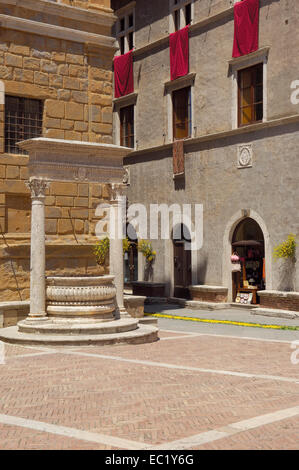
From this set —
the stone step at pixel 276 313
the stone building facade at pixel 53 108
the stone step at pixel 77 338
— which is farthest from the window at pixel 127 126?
the stone step at pixel 77 338

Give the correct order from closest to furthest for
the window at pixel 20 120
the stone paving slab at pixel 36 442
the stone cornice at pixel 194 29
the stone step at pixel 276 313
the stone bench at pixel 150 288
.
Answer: the stone paving slab at pixel 36 442
the window at pixel 20 120
the stone step at pixel 276 313
the stone cornice at pixel 194 29
the stone bench at pixel 150 288

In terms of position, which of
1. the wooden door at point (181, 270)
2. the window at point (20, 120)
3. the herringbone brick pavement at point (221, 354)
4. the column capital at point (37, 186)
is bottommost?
the herringbone brick pavement at point (221, 354)

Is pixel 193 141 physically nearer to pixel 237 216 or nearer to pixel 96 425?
pixel 237 216

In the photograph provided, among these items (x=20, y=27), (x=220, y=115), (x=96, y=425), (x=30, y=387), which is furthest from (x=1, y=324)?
(x=220, y=115)

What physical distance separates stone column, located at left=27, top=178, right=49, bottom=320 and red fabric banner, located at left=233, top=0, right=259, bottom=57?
11.8m

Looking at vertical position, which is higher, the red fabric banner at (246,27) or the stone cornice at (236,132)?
the red fabric banner at (246,27)

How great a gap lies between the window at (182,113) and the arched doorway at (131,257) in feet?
16.8

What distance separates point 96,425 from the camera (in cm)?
780

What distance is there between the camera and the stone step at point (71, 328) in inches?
583

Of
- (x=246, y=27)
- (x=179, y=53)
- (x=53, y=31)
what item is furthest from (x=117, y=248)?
(x=179, y=53)

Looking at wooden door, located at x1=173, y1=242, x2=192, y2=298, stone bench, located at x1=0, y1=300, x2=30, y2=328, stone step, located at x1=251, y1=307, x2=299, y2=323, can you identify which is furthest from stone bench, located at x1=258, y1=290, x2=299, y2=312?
stone bench, located at x1=0, y1=300, x2=30, y2=328

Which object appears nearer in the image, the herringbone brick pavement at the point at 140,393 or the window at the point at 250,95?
the herringbone brick pavement at the point at 140,393

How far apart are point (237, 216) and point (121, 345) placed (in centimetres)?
1115

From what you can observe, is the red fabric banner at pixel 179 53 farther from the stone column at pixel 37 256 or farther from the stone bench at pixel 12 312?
the stone bench at pixel 12 312
